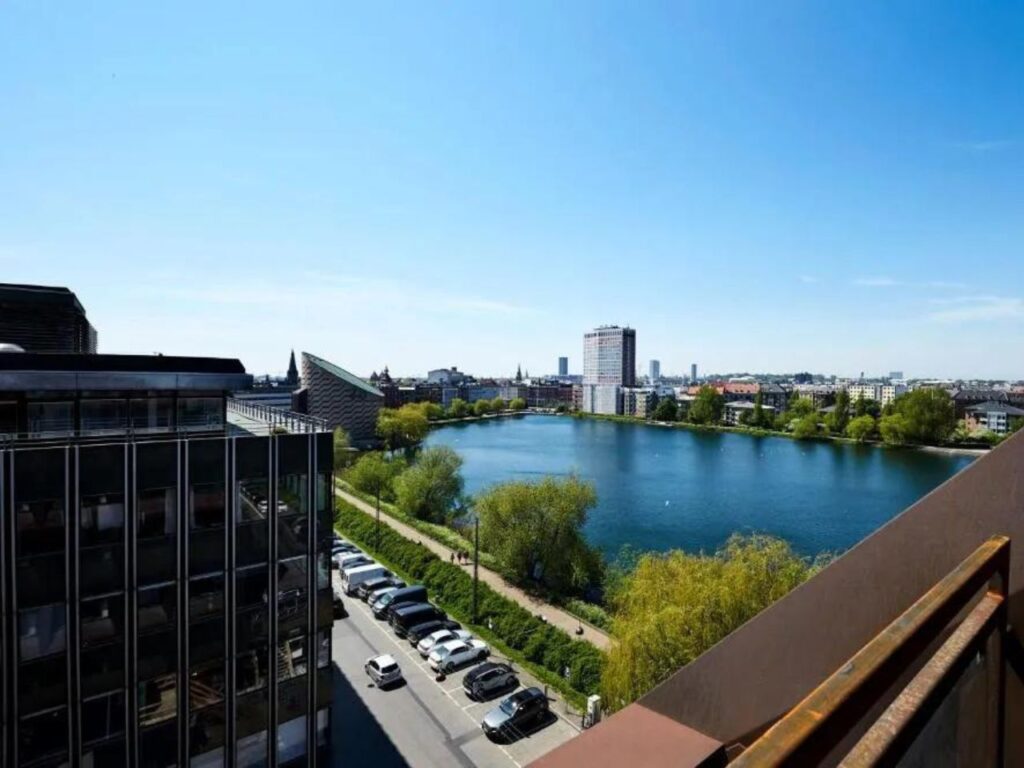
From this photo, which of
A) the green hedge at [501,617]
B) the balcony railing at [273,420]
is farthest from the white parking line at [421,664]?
the balcony railing at [273,420]

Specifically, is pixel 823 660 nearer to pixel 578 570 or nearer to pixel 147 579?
pixel 147 579

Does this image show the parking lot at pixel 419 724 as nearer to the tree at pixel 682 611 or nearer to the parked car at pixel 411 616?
the parked car at pixel 411 616

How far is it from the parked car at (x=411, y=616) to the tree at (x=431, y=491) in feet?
37.3

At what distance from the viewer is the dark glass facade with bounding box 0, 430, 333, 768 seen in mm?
7480

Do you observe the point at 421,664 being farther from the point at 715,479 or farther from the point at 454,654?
the point at 715,479

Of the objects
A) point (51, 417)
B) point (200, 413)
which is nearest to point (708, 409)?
point (200, 413)

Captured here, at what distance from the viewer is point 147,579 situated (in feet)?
26.8

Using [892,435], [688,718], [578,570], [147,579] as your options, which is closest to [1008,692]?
[688,718]

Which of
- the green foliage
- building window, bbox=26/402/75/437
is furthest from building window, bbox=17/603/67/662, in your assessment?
the green foliage

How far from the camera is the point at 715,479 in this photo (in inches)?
1869

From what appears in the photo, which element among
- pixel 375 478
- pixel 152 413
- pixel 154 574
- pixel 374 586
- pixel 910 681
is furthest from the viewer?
pixel 375 478

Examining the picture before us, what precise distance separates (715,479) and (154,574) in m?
44.6

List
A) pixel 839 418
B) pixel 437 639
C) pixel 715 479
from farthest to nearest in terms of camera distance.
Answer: pixel 839 418 → pixel 715 479 → pixel 437 639

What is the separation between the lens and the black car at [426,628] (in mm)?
17547
